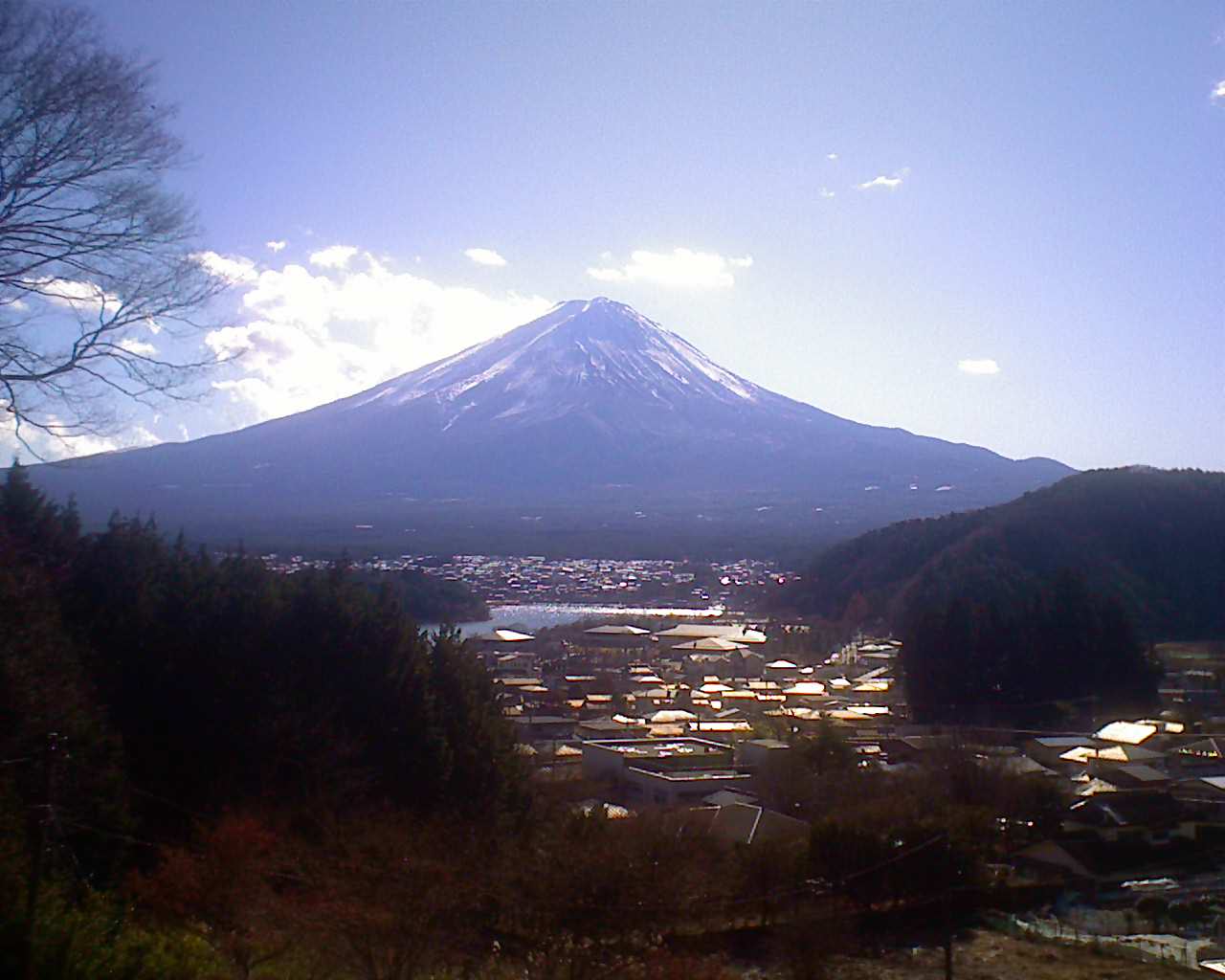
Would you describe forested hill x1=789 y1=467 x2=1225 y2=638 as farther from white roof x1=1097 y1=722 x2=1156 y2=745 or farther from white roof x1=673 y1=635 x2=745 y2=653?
white roof x1=1097 y1=722 x2=1156 y2=745

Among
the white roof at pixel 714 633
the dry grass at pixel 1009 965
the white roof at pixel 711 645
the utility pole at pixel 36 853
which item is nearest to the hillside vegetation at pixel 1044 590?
the white roof at pixel 714 633

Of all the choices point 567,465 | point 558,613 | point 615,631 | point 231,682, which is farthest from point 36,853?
point 567,465

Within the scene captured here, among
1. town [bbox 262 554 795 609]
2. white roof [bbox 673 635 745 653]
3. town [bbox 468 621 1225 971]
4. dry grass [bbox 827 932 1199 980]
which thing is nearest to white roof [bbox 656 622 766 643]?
white roof [bbox 673 635 745 653]

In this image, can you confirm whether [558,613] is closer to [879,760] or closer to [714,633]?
[714,633]

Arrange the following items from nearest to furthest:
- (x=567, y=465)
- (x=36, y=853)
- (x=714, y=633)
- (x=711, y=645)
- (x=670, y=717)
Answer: (x=36, y=853) → (x=670, y=717) → (x=711, y=645) → (x=714, y=633) → (x=567, y=465)

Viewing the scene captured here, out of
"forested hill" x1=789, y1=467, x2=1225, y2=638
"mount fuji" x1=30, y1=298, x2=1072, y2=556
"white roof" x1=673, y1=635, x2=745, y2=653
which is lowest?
"white roof" x1=673, y1=635, x2=745, y2=653

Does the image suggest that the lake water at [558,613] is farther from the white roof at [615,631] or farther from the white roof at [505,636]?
the white roof at [615,631]
